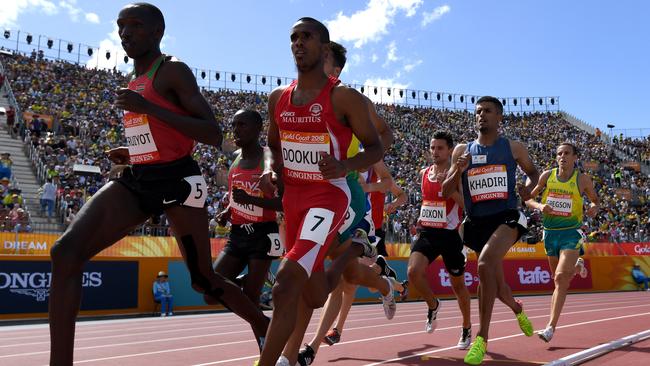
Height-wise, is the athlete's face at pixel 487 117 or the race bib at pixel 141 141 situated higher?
the athlete's face at pixel 487 117

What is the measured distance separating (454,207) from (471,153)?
1323mm

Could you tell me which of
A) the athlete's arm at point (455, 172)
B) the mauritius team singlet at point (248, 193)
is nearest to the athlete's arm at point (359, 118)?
the mauritius team singlet at point (248, 193)

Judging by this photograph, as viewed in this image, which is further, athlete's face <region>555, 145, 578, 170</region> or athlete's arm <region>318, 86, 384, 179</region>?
athlete's face <region>555, 145, 578, 170</region>

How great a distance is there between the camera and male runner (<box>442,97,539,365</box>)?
20.7 ft

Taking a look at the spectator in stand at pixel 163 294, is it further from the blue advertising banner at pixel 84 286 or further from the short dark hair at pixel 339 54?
the short dark hair at pixel 339 54

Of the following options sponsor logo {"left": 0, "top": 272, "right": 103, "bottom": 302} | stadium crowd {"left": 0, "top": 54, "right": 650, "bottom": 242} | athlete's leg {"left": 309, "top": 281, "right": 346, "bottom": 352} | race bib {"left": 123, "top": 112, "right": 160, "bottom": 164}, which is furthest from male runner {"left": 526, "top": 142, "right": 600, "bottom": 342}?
sponsor logo {"left": 0, "top": 272, "right": 103, "bottom": 302}

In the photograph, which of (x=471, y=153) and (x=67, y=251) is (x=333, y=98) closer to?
Result: (x=67, y=251)

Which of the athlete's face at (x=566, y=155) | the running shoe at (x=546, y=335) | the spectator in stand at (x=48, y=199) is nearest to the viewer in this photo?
the running shoe at (x=546, y=335)

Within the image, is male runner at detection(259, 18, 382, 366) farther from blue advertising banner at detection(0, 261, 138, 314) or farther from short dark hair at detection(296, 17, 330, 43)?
blue advertising banner at detection(0, 261, 138, 314)

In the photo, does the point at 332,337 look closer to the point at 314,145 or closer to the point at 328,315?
the point at 328,315

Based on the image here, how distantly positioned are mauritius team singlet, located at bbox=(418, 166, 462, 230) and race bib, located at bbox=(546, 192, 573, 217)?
138 centimetres

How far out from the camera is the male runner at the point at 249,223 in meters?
5.57

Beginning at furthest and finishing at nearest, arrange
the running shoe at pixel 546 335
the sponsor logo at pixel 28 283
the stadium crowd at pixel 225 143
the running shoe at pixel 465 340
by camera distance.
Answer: the stadium crowd at pixel 225 143, the sponsor logo at pixel 28 283, the running shoe at pixel 546 335, the running shoe at pixel 465 340

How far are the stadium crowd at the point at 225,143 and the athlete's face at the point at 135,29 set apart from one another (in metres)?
6.69
